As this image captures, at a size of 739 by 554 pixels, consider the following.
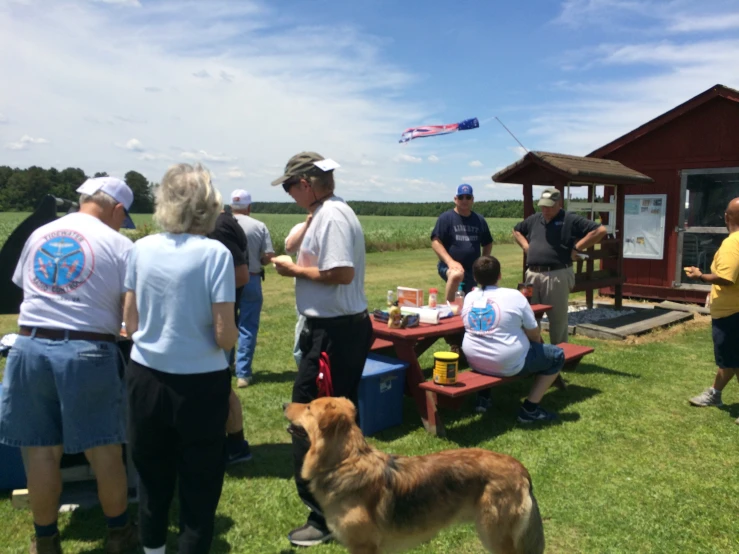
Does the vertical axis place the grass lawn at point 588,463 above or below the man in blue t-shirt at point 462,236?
below

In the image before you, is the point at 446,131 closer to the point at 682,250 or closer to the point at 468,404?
the point at 468,404

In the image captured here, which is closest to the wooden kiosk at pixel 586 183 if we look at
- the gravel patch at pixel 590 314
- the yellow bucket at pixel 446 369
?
the gravel patch at pixel 590 314

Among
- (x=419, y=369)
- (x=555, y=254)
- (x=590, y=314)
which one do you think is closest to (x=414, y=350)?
(x=419, y=369)

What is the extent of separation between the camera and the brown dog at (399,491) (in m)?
2.48

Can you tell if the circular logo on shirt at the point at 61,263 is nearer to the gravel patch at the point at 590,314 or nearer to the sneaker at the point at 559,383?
the sneaker at the point at 559,383

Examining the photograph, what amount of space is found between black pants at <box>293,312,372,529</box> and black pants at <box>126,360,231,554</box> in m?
0.62

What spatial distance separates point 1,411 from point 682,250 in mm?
11521

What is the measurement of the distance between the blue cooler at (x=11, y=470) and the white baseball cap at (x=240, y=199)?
355cm

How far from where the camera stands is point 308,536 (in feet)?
10.4

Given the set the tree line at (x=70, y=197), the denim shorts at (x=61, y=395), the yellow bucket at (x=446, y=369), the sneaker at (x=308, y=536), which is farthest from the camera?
the tree line at (x=70, y=197)

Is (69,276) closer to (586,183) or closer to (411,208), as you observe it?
(586,183)

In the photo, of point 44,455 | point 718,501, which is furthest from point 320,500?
point 718,501

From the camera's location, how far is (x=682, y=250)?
10.8m

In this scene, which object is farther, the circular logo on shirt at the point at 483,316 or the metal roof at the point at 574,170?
the metal roof at the point at 574,170
